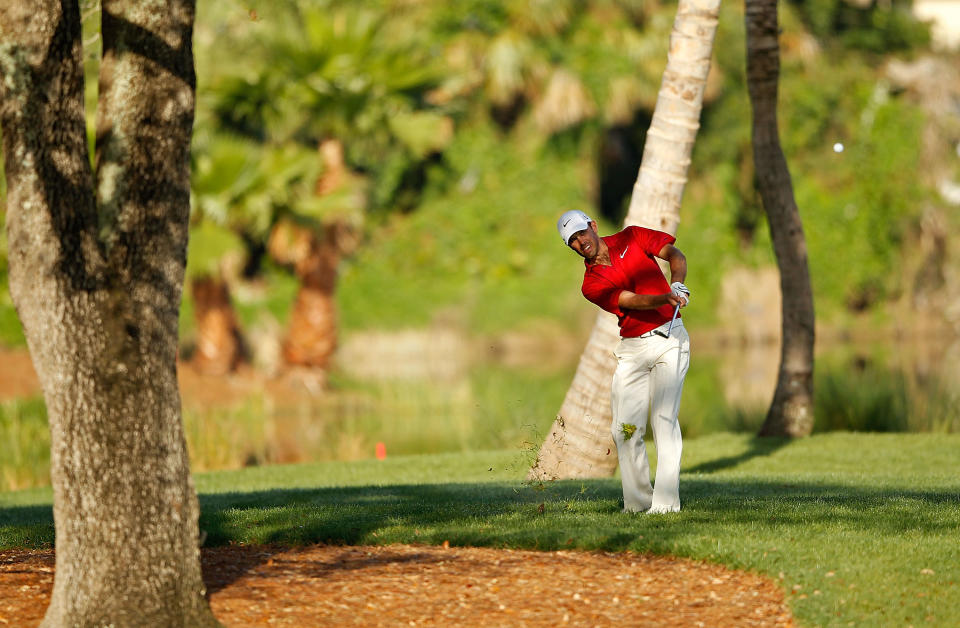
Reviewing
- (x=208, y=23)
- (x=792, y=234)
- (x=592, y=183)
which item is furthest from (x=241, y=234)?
(x=792, y=234)

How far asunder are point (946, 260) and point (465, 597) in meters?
33.9

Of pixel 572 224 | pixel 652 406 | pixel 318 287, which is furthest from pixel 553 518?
pixel 318 287

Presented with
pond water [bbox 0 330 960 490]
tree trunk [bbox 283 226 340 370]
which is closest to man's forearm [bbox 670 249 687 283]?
pond water [bbox 0 330 960 490]

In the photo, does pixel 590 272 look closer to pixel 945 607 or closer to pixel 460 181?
pixel 945 607

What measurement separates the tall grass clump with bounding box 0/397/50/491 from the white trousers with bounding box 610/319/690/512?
909 centimetres

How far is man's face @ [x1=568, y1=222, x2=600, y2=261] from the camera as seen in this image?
7.79 meters

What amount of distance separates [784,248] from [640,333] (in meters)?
6.80

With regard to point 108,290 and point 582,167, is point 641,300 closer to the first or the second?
point 108,290

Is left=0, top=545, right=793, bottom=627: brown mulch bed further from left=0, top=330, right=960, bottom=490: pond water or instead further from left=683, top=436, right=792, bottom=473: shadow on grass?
left=683, top=436, right=792, bottom=473: shadow on grass

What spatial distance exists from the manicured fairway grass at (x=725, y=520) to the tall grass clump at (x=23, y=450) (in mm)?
2458

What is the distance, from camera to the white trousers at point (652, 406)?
7.96 metres

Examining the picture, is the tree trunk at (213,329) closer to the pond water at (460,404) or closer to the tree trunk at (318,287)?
the tree trunk at (318,287)

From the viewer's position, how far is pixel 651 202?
1080 cm

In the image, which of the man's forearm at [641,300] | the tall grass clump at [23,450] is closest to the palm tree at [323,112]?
the tall grass clump at [23,450]
